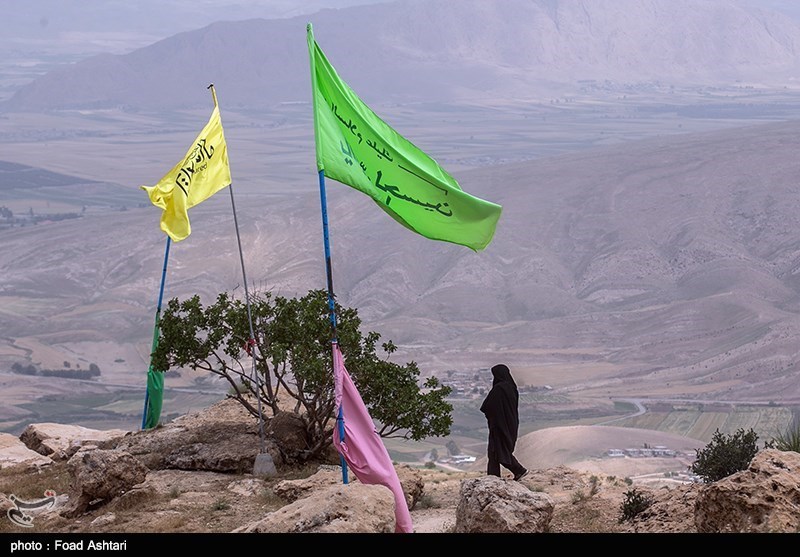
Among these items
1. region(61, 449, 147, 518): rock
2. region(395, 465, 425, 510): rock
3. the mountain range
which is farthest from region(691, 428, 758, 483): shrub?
the mountain range

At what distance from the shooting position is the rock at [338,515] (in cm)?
Answer: 957

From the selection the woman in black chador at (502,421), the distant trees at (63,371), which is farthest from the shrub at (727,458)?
the distant trees at (63,371)

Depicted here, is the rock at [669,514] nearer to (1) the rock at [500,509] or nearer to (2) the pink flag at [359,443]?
(1) the rock at [500,509]

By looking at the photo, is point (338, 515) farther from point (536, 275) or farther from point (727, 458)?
point (536, 275)

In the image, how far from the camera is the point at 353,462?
39.8 feet

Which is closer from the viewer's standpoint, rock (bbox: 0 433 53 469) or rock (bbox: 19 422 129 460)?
rock (bbox: 0 433 53 469)

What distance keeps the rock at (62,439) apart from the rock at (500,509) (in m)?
8.61

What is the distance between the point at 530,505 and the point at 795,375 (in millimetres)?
107553

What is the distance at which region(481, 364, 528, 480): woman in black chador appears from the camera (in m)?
13.4

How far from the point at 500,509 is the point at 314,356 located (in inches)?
233

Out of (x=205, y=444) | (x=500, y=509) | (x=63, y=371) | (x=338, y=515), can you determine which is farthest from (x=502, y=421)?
(x=63, y=371)

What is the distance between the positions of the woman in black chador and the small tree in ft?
8.35

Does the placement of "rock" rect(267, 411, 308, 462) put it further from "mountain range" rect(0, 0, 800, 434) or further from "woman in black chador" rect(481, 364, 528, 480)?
"mountain range" rect(0, 0, 800, 434)

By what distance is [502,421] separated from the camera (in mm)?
13445
